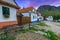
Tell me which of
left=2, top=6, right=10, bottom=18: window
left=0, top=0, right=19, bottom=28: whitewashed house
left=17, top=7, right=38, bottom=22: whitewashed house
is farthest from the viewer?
left=17, top=7, right=38, bottom=22: whitewashed house

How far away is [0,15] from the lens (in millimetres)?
12438

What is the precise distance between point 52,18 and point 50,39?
3778cm

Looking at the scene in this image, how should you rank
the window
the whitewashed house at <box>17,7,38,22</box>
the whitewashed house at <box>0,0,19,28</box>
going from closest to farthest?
the whitewashed house at <box>0,0,19,28</box>
the window
the whitewashed house at <box>17,7,38,22</box>

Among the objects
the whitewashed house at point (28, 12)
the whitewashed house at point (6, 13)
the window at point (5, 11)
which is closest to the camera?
the whitewashed house at point (6, 13)

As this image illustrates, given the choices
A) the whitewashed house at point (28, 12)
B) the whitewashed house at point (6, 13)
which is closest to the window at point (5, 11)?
the whitewashed house at point (6, 13)

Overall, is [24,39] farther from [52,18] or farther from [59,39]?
[52,18]

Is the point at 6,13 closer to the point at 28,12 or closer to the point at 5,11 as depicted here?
the point at 5,11

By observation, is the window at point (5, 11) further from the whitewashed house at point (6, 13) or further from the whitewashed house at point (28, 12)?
the whitewashed house at point (28, 12)

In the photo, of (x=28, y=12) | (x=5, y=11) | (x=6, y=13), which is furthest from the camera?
(x=28, y=12)

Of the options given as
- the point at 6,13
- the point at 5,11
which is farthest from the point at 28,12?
the point at 5,11

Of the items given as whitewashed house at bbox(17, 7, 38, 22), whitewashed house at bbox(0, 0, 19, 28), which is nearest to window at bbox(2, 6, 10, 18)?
whitewashed house at bbox(0, 0, 19, 28)

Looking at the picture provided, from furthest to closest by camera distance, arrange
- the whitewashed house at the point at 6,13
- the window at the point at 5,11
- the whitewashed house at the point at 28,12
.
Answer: the whitewashed house at the point at 28,12
the window at the point at 5,11
the whitewashed house at the point at 6,13

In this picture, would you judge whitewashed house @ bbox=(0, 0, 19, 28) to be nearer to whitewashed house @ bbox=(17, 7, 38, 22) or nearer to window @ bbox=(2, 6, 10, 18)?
window @ bbox=(2, 6, 10, 18)

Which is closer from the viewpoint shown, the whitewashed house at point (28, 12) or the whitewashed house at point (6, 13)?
the whitewashed house at point (6, 13)
